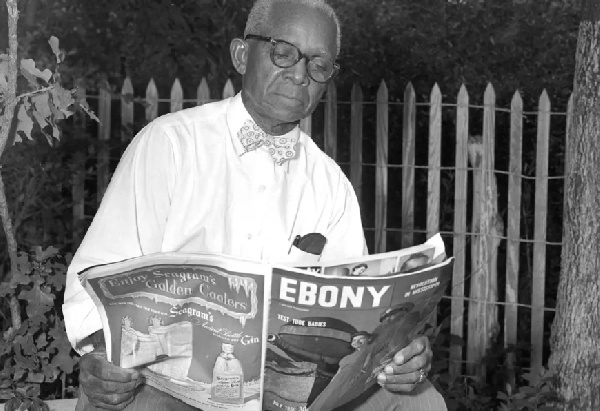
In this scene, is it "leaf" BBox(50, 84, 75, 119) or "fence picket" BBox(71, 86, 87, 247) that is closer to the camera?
"leaf" BBox(50, 84, 75, 119)

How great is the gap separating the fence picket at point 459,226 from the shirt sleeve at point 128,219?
9.09 ft

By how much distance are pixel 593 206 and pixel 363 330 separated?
94.8 inches

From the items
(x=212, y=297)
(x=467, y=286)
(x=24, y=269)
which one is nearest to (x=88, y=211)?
(x=24, y=269)

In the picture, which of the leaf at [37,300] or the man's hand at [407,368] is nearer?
the man's hand at [407,368]

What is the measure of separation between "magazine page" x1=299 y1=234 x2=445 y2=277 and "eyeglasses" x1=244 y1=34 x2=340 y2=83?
54 cm

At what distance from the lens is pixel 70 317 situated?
2.76m

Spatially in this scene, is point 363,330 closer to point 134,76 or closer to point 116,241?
point 116,241

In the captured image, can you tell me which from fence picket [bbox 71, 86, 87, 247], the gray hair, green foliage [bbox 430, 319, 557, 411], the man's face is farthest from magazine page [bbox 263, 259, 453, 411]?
fence picket [bbox 71, 86, 87, 247]

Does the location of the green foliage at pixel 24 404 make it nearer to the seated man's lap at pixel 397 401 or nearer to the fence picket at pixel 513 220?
the seated man's lap at pixel 397 401

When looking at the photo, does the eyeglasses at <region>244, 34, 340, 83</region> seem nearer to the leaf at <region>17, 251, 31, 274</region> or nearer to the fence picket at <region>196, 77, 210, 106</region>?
the leaf at <region>17, 251, 31, 274</region>

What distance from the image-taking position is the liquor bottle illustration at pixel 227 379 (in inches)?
98.6

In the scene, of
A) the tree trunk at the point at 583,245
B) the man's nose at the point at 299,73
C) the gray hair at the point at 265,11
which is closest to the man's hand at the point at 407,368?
the man's nose at the point at 299,73

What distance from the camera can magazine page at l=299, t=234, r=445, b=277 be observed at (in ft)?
8.34

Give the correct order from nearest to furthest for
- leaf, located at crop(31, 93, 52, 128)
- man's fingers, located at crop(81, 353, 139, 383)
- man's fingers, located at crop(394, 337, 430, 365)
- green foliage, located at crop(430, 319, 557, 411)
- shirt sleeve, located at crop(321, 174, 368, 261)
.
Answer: man's fingers, located at crop(81, 353, 139, 383), man's fingers, located at crop(394, 337, 430, 365), shirt sleeve, located at crop(321, 174, 368, 261), leaf, located at crop(31, 93, 52, 128), green foliage, located at crop(430, 319, 557, 411)
